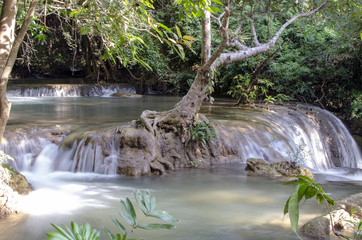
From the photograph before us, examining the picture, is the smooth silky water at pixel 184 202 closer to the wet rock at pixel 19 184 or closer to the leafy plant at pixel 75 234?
the wet rock at pixel 19 184

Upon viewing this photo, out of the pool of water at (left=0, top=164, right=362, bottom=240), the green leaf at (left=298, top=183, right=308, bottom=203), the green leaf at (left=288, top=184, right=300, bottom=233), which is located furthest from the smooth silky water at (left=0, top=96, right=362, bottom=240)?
the green leaf at (left=288, top=184, right=300, bottom=233)

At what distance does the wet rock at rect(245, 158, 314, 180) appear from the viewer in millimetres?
6863

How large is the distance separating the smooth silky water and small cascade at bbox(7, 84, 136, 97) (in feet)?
29.1

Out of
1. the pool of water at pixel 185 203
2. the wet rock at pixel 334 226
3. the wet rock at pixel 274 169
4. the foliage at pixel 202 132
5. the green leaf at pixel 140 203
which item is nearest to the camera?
the green leaf at pixel 140 203

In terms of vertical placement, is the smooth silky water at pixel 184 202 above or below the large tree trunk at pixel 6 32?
below

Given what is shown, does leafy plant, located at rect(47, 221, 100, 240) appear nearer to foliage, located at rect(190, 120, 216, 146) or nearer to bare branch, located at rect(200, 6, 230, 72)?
bare branch, located at rect(200, 6, 230, 72)

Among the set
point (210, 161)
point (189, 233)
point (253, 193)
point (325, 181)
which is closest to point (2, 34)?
point (189, 233)

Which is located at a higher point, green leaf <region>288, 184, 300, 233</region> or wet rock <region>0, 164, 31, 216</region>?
Result: green leaf <region>288, 184, 300, 233</region>

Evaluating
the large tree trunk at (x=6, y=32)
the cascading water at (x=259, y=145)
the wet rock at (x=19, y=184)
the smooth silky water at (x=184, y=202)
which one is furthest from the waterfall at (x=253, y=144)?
the large tree trunk at (x=6, y=32)

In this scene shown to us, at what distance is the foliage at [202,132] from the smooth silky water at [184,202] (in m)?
0.76

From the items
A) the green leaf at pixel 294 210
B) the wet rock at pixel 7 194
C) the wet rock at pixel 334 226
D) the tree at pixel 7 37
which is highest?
the tree at pixel 7 37

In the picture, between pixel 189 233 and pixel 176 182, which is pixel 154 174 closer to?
pixel 176 182

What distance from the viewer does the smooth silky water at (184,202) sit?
417 centimetres

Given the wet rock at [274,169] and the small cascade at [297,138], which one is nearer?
the wet rock at [274,169]
